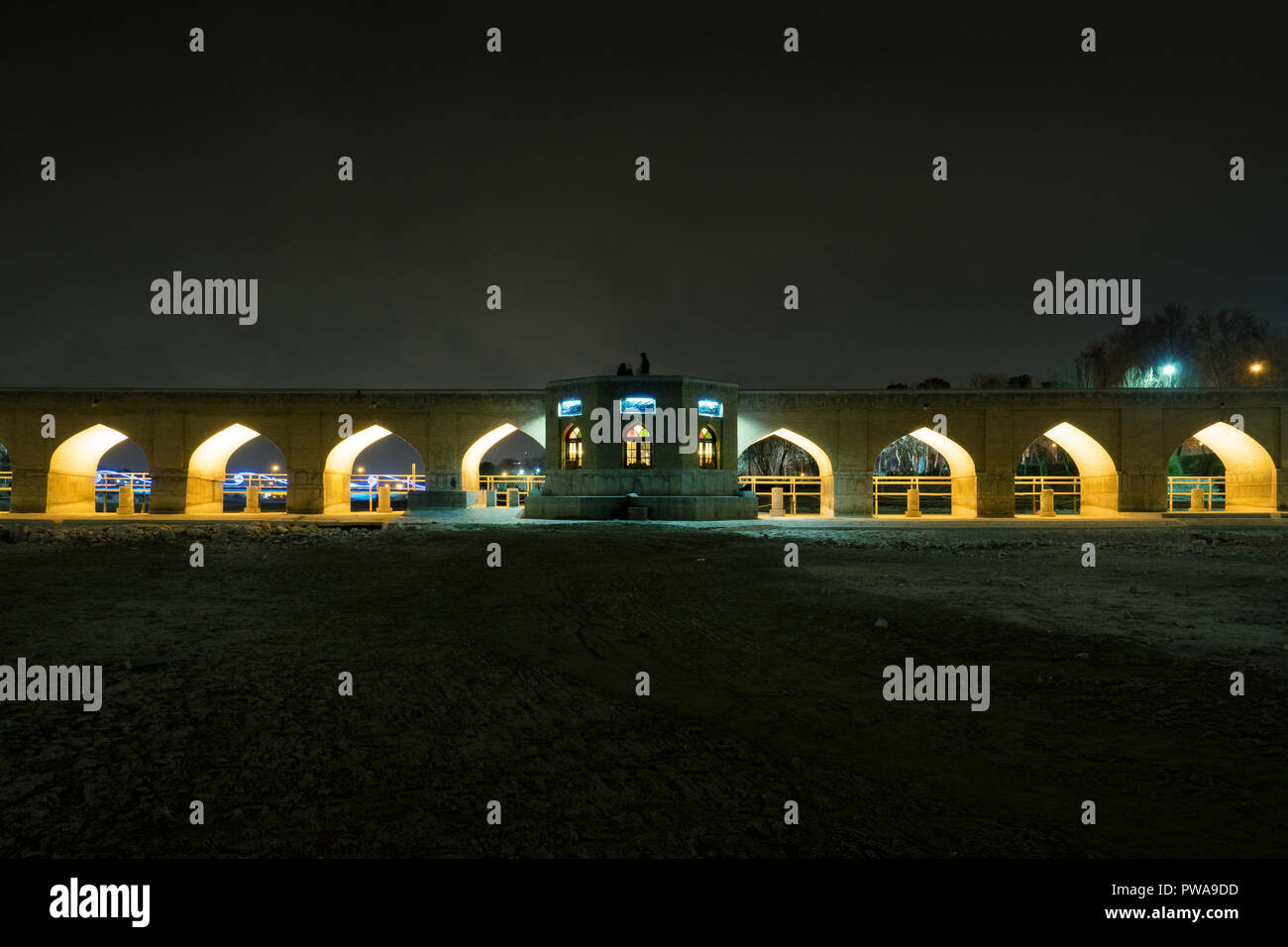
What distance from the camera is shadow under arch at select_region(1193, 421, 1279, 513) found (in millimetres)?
26984

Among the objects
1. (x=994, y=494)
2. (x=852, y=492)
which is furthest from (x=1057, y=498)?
(x=852, y=492)

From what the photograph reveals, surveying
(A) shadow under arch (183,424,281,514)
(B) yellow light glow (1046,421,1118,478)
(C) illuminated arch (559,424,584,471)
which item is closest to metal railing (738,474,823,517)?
(C) illuminated arch (559,424,584,471)

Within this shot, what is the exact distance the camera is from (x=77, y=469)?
94.1 feet

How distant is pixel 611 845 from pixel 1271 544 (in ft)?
65.9

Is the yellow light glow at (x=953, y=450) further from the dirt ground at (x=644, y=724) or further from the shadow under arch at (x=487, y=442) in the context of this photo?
the dirt ground at (x=644, y=724)

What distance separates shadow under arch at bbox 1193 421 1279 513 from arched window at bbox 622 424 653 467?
21217mm

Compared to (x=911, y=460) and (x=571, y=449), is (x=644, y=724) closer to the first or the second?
(x=571, y=449)

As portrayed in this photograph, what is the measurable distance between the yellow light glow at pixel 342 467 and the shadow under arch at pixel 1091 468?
27249 mm

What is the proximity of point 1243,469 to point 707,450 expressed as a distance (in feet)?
71.3

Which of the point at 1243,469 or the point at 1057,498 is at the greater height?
the point at 1243,469

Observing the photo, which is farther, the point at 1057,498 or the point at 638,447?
the point at 1057,498

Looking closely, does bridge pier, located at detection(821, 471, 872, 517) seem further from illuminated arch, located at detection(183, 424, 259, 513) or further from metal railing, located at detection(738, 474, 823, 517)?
illuminated arch, located at detection(183, 424, 259, 513)

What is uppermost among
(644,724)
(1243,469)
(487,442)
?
(487,442)
